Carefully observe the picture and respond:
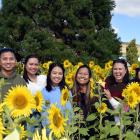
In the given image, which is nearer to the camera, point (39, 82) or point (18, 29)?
point (39, 82)

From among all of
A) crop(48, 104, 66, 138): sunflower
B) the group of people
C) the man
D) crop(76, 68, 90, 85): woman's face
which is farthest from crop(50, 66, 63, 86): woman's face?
crop(48, 104, 66, 138): sunflower

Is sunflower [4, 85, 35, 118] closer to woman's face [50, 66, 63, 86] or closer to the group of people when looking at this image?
the group of people

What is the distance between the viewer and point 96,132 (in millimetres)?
4949

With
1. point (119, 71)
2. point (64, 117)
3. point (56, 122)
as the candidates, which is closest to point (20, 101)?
point (56, 122)

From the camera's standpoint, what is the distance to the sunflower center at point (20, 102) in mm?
2754

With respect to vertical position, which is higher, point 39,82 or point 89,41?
point 89,41

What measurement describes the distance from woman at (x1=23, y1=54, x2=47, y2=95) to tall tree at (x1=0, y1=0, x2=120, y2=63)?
15797 mm

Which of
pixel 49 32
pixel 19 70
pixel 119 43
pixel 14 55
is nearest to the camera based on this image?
pixel 14 55

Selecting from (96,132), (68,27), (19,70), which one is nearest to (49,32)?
(68,27)

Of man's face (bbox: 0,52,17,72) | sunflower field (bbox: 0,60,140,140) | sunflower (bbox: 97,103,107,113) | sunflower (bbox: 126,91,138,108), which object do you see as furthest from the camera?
sunflower (bbox: 97,103,107,113)

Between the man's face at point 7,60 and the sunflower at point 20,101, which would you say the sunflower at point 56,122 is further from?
the man's face at point 7,60

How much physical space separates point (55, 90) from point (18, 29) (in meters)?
17.3

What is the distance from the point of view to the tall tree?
69.2 ft

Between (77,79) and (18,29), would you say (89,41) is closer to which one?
(18,29)
